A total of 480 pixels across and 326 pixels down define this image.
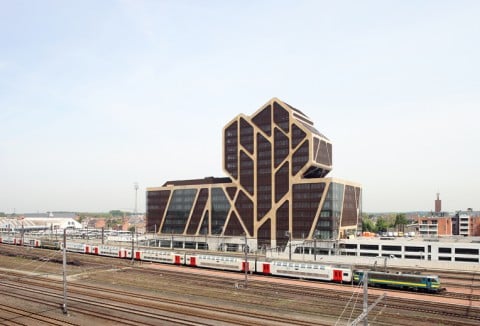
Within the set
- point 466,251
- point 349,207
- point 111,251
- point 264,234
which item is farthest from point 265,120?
point 466,251

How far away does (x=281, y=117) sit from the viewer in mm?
131375

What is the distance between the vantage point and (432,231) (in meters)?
193

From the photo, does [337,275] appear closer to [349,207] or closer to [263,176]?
[263,176]

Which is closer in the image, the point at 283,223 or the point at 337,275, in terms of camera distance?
the point at 337,275

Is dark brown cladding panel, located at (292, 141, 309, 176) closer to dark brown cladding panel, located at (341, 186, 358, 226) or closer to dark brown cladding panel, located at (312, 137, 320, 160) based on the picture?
dark brown cladding panel, located at (312, 137, 320, 160)

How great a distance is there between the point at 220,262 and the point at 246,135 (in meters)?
61.9

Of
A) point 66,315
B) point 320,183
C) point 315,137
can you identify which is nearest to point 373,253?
point 320,183

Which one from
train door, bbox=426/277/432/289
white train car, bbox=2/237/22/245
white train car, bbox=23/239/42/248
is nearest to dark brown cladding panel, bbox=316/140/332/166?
train door, bbox=426/277/432/289

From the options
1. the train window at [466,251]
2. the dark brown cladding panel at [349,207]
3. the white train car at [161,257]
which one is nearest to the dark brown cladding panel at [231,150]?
the dark brown cladding panel at [349,207]

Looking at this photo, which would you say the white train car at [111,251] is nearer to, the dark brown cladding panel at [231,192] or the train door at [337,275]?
the dark brown cladding panel at [231,192]

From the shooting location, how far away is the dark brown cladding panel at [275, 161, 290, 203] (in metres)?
130

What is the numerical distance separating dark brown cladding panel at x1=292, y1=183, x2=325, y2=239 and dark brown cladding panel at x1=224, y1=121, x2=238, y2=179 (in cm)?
2319

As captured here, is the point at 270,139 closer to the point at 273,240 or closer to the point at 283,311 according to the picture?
the point at 273,240

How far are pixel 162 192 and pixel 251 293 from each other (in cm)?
10149
